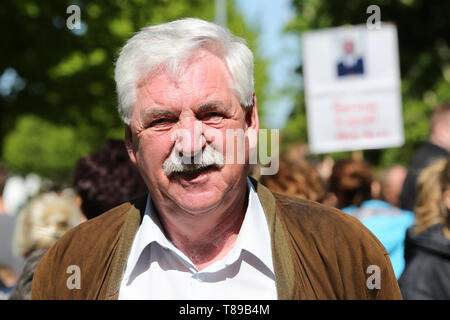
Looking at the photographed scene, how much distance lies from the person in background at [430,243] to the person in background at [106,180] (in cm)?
151

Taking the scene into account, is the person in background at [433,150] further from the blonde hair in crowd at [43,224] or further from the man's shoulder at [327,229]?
the man's shoulder at [327,229]

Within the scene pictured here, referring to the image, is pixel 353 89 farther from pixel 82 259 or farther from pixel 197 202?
pixel 82 259

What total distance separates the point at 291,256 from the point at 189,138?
19.3 inches

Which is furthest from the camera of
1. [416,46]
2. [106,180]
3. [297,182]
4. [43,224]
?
[416,46]

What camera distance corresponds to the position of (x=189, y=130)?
1.99m

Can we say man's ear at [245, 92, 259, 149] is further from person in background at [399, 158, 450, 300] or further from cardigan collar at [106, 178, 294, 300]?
person in background at [399, 158, 450, 300]

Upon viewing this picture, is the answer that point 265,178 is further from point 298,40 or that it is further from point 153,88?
point 298,40

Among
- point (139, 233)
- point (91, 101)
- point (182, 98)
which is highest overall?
point (91, 101)

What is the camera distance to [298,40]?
23.3 metres

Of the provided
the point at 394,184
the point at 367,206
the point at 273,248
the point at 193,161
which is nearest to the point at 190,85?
→ the point at 193,161

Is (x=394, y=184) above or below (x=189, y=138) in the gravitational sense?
below

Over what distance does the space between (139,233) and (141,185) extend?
3.88 ft

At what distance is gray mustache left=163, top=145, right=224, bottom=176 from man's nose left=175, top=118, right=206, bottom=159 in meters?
0.01

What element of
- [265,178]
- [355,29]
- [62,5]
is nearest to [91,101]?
[62,5]
